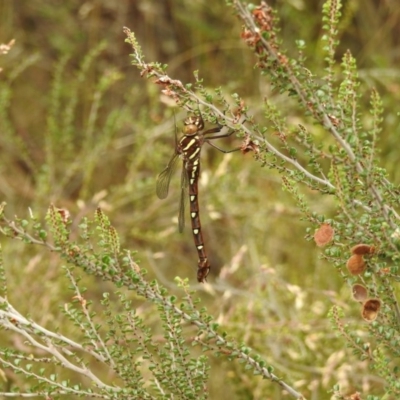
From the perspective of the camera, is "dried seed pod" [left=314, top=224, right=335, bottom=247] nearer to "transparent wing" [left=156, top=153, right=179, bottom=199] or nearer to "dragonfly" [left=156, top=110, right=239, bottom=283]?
"dragonfly" [left=156, top=110, right=239, bottom=283]

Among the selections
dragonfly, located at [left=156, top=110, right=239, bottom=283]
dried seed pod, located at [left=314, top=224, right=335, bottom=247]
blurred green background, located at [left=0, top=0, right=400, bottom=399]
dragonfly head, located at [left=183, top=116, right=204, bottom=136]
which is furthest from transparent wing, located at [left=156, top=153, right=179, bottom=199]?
dried seed pod, located at [left=314, top=224, right=335, bottom=247]

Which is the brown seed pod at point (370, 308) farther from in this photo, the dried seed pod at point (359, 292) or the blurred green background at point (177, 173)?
the blurred green background at point (177, 173)

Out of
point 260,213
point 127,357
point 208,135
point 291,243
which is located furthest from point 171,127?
point 127,357

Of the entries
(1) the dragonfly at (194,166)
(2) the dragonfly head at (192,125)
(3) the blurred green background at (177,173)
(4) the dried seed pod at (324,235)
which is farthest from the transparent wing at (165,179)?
(4) the dried seed pod at (324,235)

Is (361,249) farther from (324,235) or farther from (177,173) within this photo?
(177,173)

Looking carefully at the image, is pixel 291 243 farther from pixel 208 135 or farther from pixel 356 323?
pixel 208 135

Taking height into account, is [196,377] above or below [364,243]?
below

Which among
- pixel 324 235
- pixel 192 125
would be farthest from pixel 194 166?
pixel 324 235
